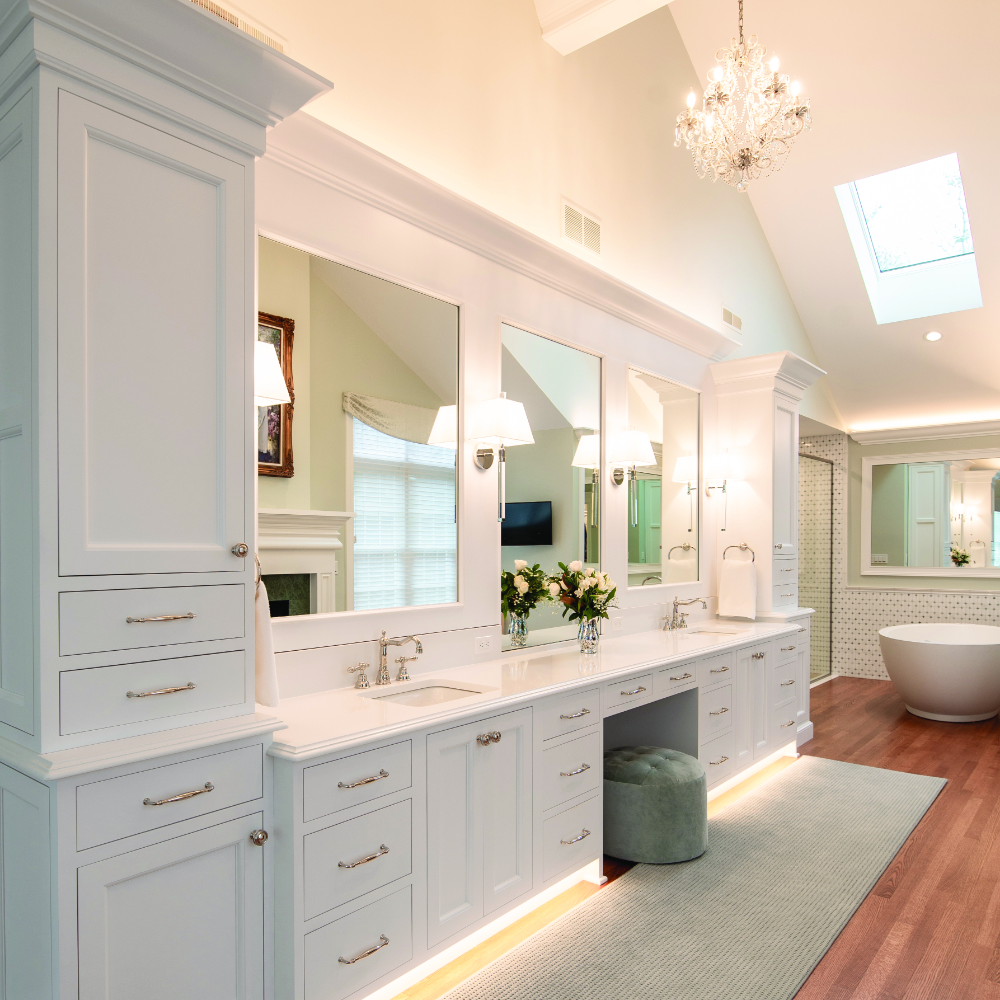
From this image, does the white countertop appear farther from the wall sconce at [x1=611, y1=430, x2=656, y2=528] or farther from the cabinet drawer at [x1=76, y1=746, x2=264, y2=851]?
the wall sconce at [x1=611, y1=430, x2=656, y2=528]

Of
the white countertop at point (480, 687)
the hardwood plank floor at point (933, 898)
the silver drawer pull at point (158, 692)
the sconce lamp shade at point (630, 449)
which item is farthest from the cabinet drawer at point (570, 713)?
the sconce lamp shade at point (630, 449)

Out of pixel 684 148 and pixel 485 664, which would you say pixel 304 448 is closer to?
pixel 485 664

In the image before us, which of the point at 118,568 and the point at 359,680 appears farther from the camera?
the point at 359,680

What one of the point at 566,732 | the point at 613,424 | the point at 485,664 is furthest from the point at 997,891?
the point at 613,424

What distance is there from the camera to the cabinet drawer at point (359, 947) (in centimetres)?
181

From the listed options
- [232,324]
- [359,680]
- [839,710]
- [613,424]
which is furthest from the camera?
[839,710]

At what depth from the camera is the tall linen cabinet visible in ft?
4.88

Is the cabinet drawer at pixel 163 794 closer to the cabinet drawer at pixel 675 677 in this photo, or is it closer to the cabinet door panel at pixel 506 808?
the cabinet door panel at pixel 506 808

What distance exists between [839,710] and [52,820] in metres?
5.53

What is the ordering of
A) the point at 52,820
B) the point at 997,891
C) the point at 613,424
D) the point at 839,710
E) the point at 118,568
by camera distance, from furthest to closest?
the point at 839,710 < the point at 613,424 < the point at 997,891 < the point at 118,568 < the point at 52,820

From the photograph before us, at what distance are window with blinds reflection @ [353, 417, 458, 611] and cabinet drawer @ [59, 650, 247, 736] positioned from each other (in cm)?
81

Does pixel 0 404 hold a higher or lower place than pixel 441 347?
lower

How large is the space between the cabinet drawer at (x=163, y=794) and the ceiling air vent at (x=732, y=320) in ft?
13.8

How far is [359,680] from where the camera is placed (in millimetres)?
2553
